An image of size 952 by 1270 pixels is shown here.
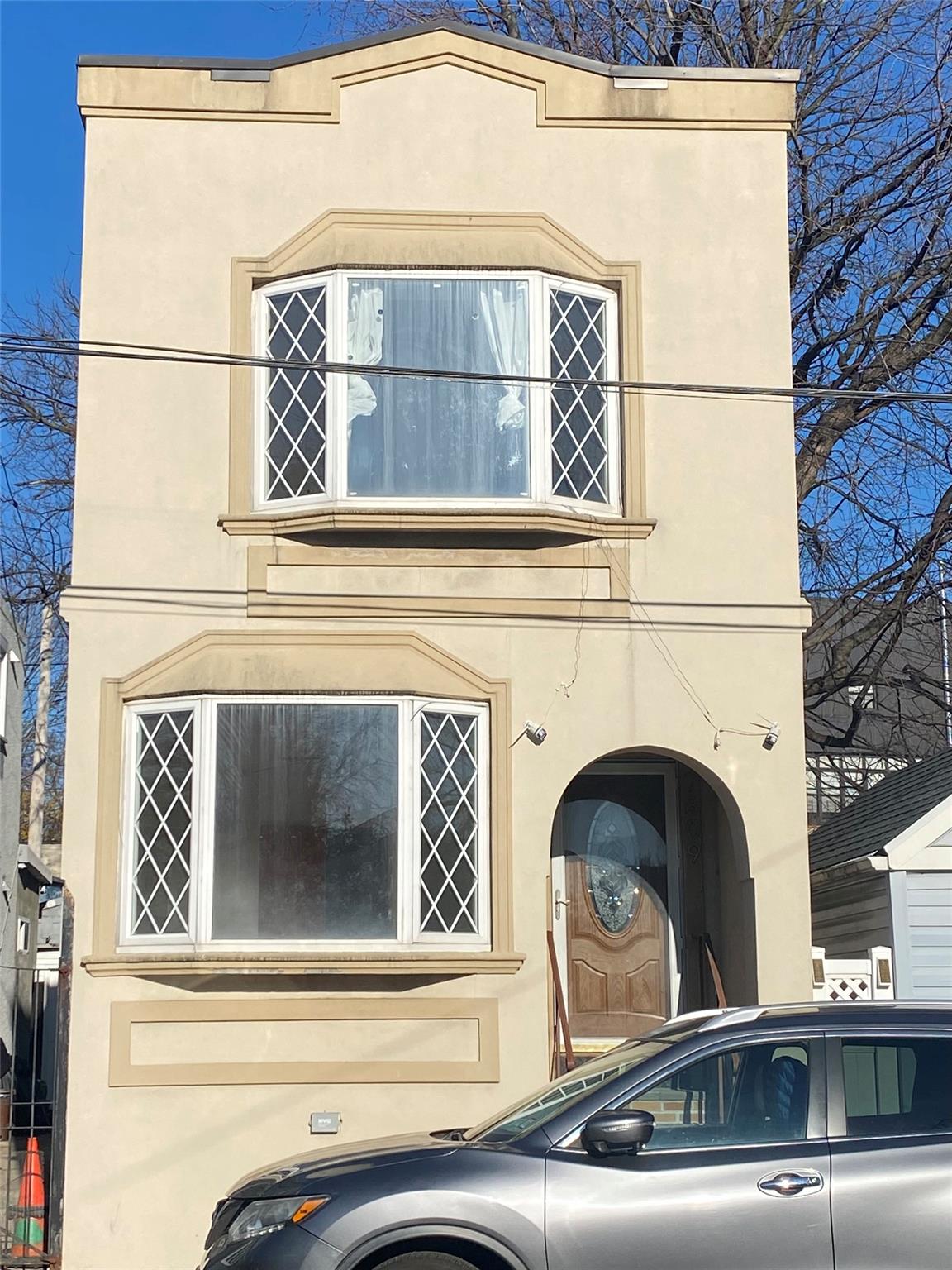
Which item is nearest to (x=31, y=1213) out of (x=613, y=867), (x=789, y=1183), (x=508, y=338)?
(x=613, y=867)

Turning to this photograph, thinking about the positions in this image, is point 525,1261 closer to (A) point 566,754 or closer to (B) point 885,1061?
(B) point 885,1061

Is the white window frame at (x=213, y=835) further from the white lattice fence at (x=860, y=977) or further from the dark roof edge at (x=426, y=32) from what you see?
the dark roof edge at (x=426, y=32)

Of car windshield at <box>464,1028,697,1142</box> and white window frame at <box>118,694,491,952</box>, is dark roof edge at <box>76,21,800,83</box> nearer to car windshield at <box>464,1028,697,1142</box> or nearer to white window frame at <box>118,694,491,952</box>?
white window frame at <box>118,694,491,952</box>

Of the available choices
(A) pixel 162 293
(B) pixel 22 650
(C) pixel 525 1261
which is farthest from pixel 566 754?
(B) pixel 22 650

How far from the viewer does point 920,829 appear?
1202 cm

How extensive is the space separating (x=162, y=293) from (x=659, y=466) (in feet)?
12.3

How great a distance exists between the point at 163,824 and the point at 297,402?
10.0ft

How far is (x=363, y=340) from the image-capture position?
10984 mm

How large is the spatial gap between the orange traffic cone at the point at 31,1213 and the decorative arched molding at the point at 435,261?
14.8 feet

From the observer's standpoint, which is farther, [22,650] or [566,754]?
[22,650]

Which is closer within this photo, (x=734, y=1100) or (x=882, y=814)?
(x=734, y=1100)

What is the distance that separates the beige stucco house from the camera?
1012cm

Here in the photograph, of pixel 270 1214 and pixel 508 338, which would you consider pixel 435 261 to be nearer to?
pixel 508 338

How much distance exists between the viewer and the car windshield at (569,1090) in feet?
20.3
